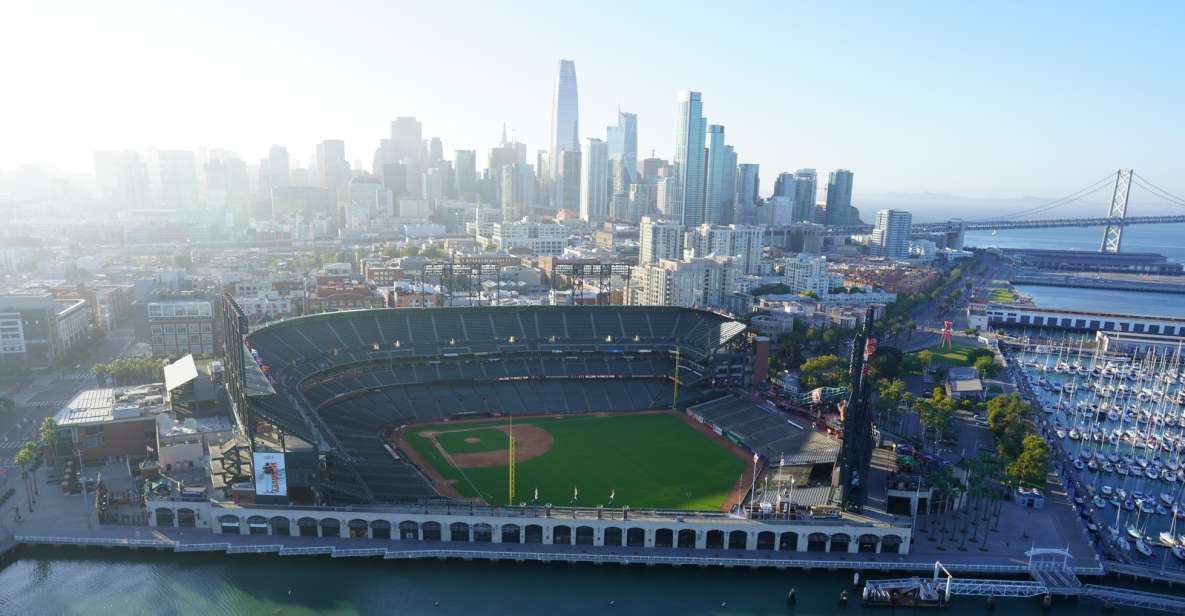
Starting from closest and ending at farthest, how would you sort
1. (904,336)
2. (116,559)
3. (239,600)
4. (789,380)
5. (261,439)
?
1. (239,600)
2. (116,559)
3. (261,439)
4. (789,380)
5. (904,336)

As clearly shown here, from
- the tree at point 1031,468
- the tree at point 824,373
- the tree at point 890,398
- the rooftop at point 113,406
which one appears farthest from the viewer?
the tree at point 824,373

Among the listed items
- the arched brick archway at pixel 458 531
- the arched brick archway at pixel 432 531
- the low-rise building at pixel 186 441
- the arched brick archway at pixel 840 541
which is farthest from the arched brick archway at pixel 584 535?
the low-rise building at pixel 186 441

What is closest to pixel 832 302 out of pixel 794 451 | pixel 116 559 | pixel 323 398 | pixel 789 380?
pixel 789 380

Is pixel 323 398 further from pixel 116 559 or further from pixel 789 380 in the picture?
pixel 789 380

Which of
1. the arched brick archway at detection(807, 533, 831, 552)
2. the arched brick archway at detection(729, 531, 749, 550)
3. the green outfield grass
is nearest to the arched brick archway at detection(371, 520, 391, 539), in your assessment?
the green outfield grass

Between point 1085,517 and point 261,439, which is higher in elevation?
point 261,439

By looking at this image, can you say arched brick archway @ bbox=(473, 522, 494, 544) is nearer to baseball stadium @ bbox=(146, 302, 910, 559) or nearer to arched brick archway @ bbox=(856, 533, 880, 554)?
baseball stadium @ bbox=(146, 302, 910, 559)

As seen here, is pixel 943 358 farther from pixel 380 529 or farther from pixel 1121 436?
pixel 380 529

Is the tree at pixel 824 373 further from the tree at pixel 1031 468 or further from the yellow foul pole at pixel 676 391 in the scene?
the tree at pixel 1031 468
